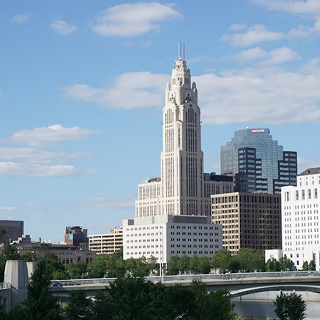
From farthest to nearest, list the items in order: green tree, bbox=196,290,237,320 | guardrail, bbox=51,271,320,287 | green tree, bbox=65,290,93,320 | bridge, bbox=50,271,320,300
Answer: guardrail, bbox=51,271,320,287 → bridge, bbox=50,271,320,300 → green tree, bbox=196,290,237,320 → green tree, bbox=65,290,93,320

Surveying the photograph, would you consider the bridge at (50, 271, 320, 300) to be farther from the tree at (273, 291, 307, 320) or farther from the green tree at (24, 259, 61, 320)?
the green tree at (24, 259, 61, 320)

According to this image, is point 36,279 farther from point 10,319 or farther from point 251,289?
point 251,289

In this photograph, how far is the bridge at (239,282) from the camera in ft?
407

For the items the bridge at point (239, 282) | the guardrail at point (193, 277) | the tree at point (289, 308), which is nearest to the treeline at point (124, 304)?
the tree at point (289, 308)

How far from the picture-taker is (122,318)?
70.2m

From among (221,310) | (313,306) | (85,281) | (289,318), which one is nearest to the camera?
(221,310)

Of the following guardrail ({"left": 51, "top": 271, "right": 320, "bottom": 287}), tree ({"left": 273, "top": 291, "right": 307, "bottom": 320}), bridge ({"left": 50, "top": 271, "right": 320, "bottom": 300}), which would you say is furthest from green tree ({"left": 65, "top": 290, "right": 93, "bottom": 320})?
guardrail ({"left": 51, "top": 271, "right": 320, "bottom": 287})

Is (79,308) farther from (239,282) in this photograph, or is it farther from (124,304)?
(239,282)

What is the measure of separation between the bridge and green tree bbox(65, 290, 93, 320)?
124ft

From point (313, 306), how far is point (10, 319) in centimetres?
10360

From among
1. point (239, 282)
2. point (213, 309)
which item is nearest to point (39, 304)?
point (213, 309)

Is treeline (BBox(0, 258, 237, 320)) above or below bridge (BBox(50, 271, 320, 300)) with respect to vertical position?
below

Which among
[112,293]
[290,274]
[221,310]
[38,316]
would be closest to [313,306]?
[290,274]

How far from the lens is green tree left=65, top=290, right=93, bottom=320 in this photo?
78.8m
